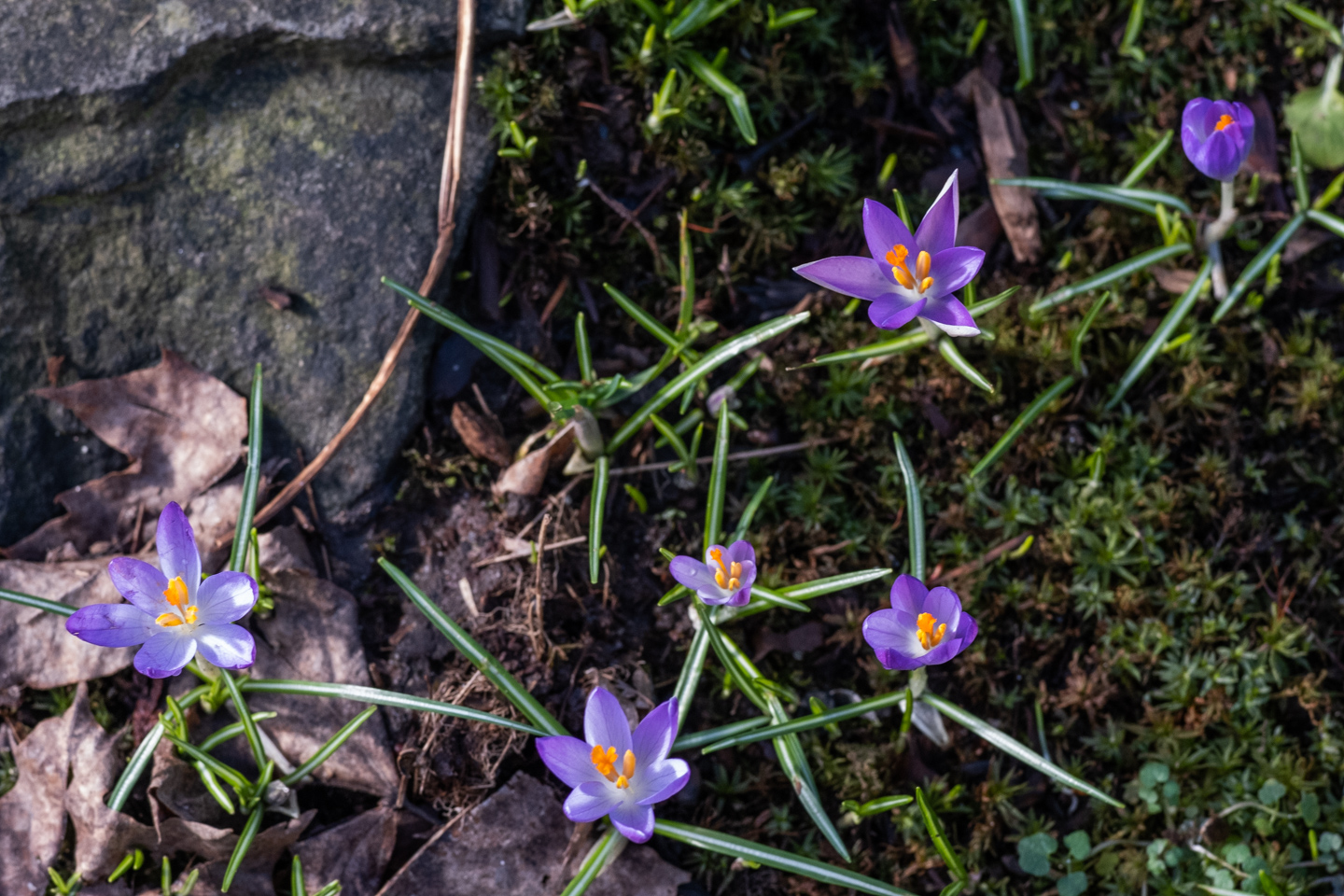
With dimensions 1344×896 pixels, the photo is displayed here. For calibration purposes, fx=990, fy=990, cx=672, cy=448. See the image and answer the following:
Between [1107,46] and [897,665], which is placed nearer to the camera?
[897,665]

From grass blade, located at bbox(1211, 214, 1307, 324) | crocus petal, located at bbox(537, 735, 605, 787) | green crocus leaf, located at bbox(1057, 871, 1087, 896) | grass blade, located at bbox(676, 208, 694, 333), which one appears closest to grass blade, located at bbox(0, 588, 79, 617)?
crocus petal, located at bbox(537, 735, 605, 787)

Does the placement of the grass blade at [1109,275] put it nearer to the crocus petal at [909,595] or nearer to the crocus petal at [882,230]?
the crocus petal at [882,230]

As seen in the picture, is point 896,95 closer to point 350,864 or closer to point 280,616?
point 280,616

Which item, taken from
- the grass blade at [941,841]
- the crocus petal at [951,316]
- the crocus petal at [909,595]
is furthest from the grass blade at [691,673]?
the crocus petal at [951,316]

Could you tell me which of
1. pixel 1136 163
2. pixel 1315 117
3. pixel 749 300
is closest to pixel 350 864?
pixel 749 300

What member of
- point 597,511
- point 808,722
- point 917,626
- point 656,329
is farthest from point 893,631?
point 656,329

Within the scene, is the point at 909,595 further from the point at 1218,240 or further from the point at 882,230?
A: the point at 1218,240
